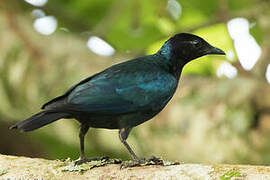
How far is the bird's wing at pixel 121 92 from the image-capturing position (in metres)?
4.29

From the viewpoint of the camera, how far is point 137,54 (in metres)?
7.78

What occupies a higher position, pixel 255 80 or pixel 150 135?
pixel 255 80

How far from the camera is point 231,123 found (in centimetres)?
552

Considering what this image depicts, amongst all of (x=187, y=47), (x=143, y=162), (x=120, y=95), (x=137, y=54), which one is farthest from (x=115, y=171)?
(x=137, y=54)

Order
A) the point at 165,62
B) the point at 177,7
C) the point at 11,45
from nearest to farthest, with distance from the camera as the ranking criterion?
the point at 165,62
the point at 11,45
the point at 177,7

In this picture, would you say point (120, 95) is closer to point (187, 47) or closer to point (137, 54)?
point (187, 47)

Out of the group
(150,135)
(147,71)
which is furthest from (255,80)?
(147,71)

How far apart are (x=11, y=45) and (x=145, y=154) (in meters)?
2.19

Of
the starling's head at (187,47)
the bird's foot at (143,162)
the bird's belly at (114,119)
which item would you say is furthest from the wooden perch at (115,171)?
the starling's head at (187,47)

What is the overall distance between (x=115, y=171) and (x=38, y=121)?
2.74 ft

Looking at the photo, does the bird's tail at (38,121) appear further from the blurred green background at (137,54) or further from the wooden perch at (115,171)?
the blurred green background at (137,54)

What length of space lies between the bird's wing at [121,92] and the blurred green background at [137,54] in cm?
122

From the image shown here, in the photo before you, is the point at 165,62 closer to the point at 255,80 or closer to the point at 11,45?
the point at 255,80

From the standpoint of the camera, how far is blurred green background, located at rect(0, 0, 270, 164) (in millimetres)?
5566
